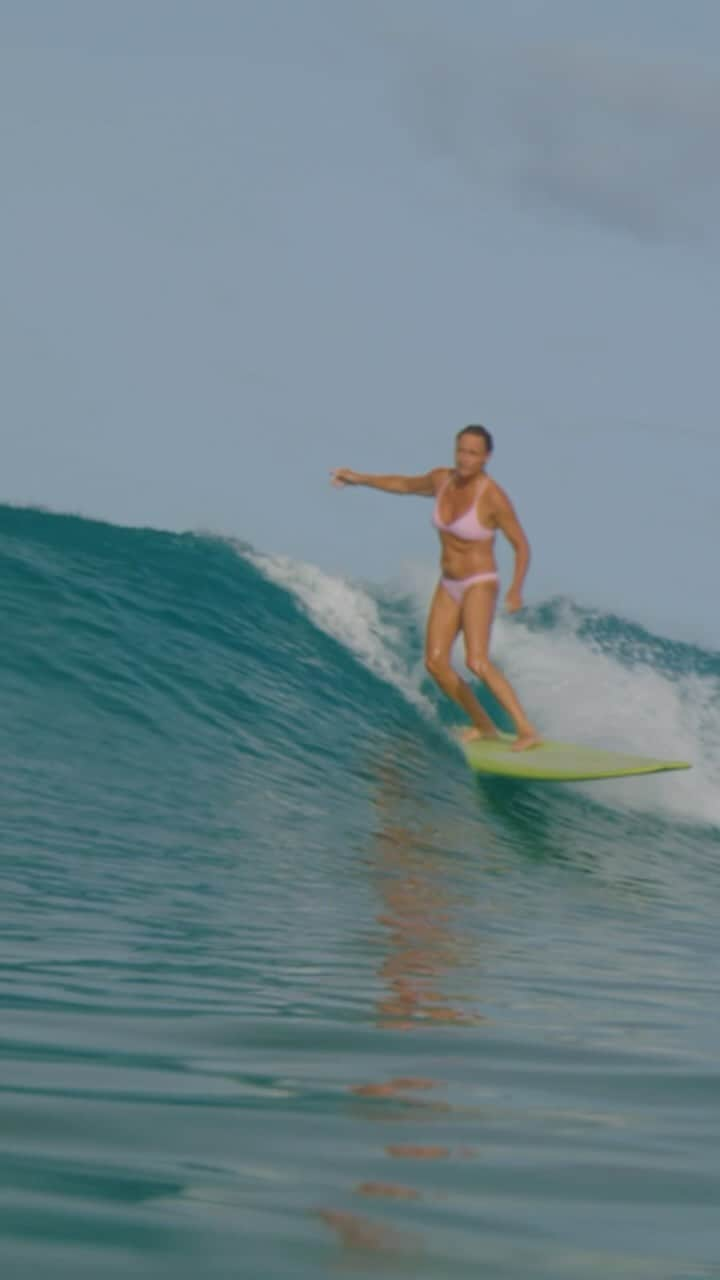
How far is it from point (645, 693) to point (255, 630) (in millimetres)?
3702

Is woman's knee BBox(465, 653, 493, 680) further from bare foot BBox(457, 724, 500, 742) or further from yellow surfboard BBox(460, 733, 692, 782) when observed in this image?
bare foot BBox(457, 724, 500, 742)

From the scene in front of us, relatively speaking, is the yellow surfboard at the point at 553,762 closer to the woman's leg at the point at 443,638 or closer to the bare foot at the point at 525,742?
the bare foot at the point at 525,742

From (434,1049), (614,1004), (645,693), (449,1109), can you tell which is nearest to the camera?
(449,1109)

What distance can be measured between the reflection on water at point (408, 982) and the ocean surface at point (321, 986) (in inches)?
0.4

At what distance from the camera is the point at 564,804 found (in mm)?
11070

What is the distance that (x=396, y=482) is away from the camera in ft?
34.0

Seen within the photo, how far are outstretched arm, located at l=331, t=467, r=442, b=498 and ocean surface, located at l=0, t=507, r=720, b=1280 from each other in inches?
77.9

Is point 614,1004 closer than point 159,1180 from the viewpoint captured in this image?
No

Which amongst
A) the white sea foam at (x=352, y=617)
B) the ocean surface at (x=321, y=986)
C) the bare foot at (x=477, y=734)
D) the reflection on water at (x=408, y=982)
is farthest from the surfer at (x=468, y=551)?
the white sea foam at (x=352, y=617)

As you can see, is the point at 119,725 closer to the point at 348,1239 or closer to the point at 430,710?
the point at 430,710

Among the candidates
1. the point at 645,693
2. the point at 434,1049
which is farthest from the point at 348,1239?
the point at 645,693

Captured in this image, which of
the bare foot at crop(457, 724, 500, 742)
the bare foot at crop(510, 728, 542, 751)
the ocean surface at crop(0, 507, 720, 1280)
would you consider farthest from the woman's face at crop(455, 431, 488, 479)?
the ocean surface at crop(0, 507, 720, 1280)

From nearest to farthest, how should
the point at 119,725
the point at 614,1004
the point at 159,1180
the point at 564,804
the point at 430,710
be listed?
the point at 159,1180 < the point at 614,1004 < the point at 119,725 < the point at 564,804 < the point at 430,710

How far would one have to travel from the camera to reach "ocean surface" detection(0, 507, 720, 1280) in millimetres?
1656
